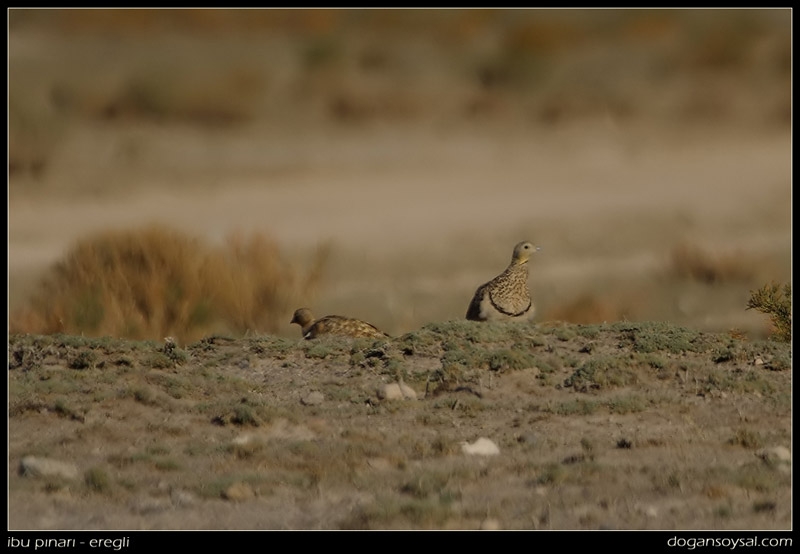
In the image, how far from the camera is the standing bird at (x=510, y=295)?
12.7 meters

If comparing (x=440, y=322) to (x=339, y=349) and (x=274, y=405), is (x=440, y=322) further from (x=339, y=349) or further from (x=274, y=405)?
(x=274, y=405)

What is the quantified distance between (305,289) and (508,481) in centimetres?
576

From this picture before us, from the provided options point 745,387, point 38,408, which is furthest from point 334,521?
point 745,387

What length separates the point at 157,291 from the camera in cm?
1359

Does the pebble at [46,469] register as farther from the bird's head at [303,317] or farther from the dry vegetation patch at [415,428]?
the bird's head at [303,317]

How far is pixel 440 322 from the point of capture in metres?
12.3

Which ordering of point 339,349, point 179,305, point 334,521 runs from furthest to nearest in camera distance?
point 179,305 → point 339,349 → point 334,521

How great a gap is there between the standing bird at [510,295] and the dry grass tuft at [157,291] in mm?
2012

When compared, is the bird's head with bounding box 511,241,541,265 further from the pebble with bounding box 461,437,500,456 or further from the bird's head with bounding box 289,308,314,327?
the pebble with bounding box 461,437,500,456

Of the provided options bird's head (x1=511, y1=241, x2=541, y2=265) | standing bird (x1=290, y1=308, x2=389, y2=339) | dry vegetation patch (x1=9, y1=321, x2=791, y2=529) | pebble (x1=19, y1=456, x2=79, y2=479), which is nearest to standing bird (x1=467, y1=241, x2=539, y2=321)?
bird's head (x1=511, y1=241, x2=541, y2=265)

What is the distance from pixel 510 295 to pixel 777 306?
2.38m

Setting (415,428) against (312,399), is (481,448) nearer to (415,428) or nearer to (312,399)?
(415,428)

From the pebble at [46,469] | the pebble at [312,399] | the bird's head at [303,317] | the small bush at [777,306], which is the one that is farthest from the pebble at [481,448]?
the small bush at [777,306]

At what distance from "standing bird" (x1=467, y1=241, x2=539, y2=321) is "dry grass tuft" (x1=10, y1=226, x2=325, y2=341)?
2012 mm
